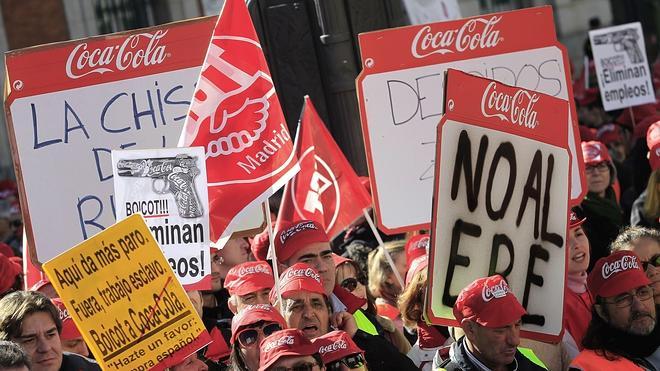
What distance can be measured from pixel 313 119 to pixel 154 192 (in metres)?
2.14

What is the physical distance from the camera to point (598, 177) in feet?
31.0

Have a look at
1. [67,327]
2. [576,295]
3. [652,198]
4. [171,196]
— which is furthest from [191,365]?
[652,198]

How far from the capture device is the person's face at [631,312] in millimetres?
6375

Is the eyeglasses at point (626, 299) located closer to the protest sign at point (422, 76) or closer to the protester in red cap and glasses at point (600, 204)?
the protest sign at point (422, 76)

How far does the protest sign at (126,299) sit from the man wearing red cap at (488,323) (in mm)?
960

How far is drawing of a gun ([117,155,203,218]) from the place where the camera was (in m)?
6.27

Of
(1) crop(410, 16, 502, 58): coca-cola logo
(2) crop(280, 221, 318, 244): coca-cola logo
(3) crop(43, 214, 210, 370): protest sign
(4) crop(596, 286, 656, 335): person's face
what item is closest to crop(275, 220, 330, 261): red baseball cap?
(2) crop(280, 221, 318, 244): coca-cola logo

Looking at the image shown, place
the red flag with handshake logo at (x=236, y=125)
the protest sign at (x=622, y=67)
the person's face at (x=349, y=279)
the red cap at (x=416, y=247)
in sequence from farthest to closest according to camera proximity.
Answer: the protest sign at (x=622, y=67), the red cap at (x=416, y=247), the person's face at (x=349, y=279), the red flag with handshake logo at (x=236, y=125)

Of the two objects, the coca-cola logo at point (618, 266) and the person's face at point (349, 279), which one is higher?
the coca-cola logo at point (618, 266)

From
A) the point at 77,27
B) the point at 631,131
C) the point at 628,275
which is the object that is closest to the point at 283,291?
the point at 628,275

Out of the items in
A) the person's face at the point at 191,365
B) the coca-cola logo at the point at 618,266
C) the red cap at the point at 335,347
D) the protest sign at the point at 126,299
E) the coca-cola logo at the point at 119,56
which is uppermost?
the coca-cola logo at the point at 119,56

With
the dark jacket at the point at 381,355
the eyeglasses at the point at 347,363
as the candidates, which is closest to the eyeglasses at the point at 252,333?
the eyeglasses at the point at 347,363

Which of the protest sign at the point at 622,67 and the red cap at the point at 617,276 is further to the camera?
Result: the protest sign at the point at 622,67

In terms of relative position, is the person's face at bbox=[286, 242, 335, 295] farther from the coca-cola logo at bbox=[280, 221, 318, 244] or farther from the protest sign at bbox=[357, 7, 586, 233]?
the protest sign at bbox=[357, 7, 586, 233]
